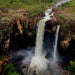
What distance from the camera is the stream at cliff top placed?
15.2 meters

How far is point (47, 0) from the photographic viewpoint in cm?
3947

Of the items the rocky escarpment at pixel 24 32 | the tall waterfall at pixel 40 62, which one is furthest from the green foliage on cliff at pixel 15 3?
the tall waterfall at pixel 40 62

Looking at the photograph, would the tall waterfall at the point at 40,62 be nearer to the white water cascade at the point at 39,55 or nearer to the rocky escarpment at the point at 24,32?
the white water cascade at the point at 39,55

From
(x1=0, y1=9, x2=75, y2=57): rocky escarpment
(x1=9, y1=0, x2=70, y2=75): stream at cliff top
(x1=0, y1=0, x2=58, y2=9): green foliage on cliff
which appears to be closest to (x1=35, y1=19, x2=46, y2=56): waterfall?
(x1=9, y1=0, x2=70, y2=75): stream at cliff top

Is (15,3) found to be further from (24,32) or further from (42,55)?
(42,55)

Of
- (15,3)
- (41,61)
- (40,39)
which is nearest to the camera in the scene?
(41,61)

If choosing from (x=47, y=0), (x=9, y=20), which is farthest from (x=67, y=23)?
(x=47, y=0)

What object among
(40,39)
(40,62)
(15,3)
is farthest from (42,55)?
(15,3)

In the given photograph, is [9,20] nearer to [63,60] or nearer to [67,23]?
[67,23]

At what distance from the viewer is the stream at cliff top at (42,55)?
49.8 ft

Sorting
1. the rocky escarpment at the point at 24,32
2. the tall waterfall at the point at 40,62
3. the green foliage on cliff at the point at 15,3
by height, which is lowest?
the tall waterfall at the point at 40,62

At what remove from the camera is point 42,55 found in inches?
694

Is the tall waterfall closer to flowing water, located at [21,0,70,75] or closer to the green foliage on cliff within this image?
flowing water, located at [21,0,70,75]

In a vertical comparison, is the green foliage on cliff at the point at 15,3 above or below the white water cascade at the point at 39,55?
above
